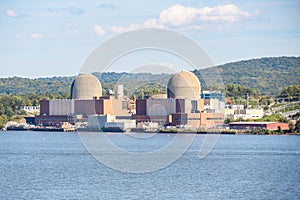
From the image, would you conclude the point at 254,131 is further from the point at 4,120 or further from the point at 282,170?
the point at 282,170

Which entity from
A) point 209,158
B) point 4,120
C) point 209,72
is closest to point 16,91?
point 209,72

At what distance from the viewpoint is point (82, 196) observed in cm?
2670

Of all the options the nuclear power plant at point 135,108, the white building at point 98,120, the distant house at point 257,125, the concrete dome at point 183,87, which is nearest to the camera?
the distant house at point 257,125

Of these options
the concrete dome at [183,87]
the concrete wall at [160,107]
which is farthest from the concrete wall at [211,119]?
the concrete wall at [160,107]

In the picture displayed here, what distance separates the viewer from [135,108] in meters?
92.2

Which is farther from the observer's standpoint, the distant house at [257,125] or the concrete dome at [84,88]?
the concrete dome at [84,88]

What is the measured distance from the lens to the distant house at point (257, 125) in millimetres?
81775

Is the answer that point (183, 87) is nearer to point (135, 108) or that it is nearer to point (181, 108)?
point (181, 108)

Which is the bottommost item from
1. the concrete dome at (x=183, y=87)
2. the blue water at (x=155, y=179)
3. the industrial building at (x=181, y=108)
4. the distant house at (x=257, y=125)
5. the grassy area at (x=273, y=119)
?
the blue water at (x=155, y=179)

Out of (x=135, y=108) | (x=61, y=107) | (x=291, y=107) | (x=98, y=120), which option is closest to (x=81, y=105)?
(x=61, y=107)

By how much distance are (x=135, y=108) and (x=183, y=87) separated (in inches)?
295

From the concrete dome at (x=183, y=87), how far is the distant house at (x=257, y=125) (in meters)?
5.73

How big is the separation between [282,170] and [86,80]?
5614 centimetres

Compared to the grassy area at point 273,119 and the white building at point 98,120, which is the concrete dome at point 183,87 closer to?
the white building at point 98,120
